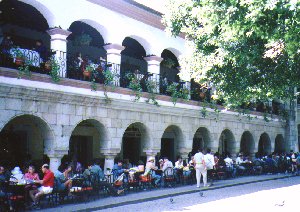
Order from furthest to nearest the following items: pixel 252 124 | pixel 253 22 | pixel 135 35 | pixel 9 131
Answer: pixel 252 124, pixel 135 35, pixel 9 131, pixel 253 22

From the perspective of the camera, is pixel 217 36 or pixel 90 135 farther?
pixel 90 135

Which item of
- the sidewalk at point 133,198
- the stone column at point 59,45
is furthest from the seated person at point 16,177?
the stone column at point 59,45

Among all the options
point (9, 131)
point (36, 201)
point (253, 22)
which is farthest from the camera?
point (9, 131)

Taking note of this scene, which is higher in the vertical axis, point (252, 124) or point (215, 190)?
point (252, 124)

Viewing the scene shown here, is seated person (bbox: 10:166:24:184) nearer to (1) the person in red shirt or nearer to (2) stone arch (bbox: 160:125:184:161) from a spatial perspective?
(1) the person in red shirt

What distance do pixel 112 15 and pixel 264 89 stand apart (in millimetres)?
7079

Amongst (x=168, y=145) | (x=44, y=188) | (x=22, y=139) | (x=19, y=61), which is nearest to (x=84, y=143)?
(x=22, y=139)

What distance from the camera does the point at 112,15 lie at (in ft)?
56.7

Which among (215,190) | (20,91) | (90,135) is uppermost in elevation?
(20,91)

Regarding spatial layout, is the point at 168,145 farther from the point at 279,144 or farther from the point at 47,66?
the point at 279,144

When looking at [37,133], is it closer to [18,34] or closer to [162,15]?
[18,34]

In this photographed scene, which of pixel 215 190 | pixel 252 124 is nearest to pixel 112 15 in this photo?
pixel 215 190

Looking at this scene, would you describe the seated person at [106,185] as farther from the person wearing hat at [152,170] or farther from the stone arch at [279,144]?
the stone arch at [279,144]

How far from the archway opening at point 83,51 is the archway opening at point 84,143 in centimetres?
325
